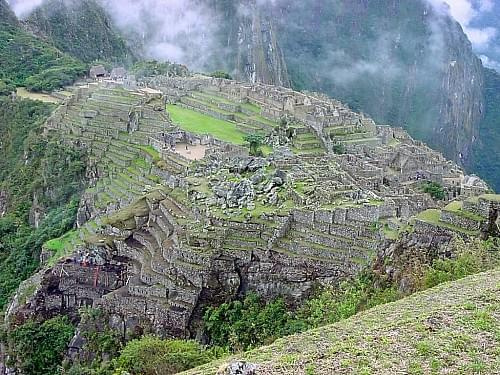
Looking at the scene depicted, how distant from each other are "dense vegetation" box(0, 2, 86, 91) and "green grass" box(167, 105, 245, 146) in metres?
16.1

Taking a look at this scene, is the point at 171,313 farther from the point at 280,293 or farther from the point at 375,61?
the point at 375,61

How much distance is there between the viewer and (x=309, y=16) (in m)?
125

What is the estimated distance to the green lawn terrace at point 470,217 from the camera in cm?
1903

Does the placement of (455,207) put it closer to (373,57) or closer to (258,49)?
(258,49)

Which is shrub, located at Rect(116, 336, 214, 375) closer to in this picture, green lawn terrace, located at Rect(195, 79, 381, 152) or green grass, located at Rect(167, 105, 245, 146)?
green lawn terrace, located at Rect(195, 79, 381, 152)

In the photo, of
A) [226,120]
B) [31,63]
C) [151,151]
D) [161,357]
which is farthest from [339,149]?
[31,63]

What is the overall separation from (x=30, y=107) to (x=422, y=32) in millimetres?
85910

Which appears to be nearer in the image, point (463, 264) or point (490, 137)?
point (463, 264)

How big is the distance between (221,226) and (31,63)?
5259 centimetres

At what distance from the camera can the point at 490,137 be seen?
112812 millimetres

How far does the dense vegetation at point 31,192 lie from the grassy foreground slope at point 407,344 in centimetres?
2244

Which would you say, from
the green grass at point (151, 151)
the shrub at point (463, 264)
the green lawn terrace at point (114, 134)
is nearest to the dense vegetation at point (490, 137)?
the green lawn terrace at point (114, 134)

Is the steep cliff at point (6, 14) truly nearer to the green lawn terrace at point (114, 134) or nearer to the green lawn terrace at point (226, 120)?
the green lawn terrace at point (226, 120)

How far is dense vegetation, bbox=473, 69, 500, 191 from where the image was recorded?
9379 centimetres
